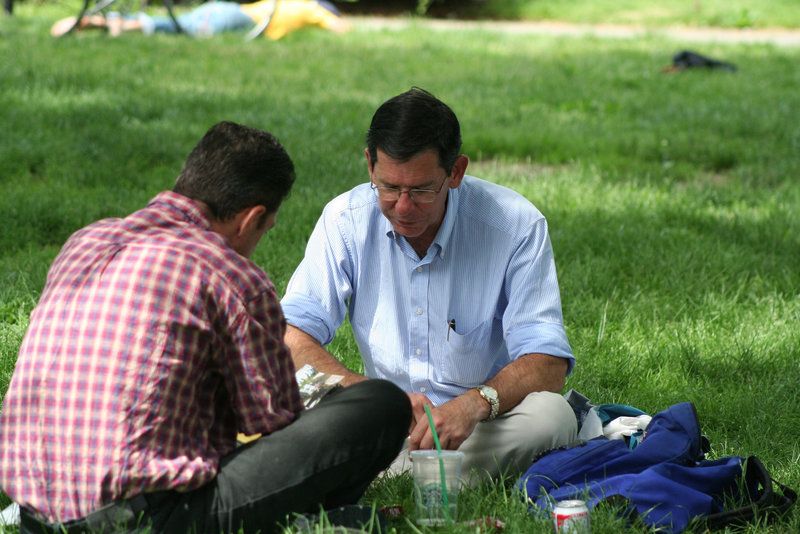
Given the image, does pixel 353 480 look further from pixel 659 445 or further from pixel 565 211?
pixel 565 211

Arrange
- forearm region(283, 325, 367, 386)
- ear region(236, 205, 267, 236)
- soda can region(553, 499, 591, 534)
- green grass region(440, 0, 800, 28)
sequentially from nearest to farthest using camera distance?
ear region(236, 205, 267, 236) < soda can region(553, 499, 591, 534) < forearm region(283, 325, 367, 386) < green grass region(440, 0, 800, 28)

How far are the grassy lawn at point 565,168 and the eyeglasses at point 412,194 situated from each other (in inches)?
37.3

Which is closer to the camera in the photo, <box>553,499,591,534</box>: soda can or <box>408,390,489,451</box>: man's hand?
<box>553,499,591,534</box>: soda can

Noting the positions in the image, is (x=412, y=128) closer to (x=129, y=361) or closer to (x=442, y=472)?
(x=442, y=472)

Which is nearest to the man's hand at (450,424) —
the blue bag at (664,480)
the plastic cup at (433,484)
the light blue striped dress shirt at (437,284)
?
the plastic cup at (433,484)

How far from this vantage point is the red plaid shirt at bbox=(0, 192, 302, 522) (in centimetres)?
249

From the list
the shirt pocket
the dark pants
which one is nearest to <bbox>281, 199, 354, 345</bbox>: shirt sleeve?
the shirt pocket

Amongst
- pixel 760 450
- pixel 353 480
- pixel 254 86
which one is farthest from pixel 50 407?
pixel 254 86

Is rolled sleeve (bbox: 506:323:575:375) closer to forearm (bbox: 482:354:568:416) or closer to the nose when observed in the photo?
forearm (bbox: 482:354:568:416)

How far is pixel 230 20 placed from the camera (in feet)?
49.9

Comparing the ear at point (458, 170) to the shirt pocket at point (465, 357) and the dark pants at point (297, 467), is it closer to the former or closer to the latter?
the shirt pocket at point (465, 357)

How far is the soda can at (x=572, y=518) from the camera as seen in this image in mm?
2898

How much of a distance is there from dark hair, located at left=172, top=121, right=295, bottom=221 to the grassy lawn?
1.10m

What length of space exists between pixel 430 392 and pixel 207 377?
1.35 metres
